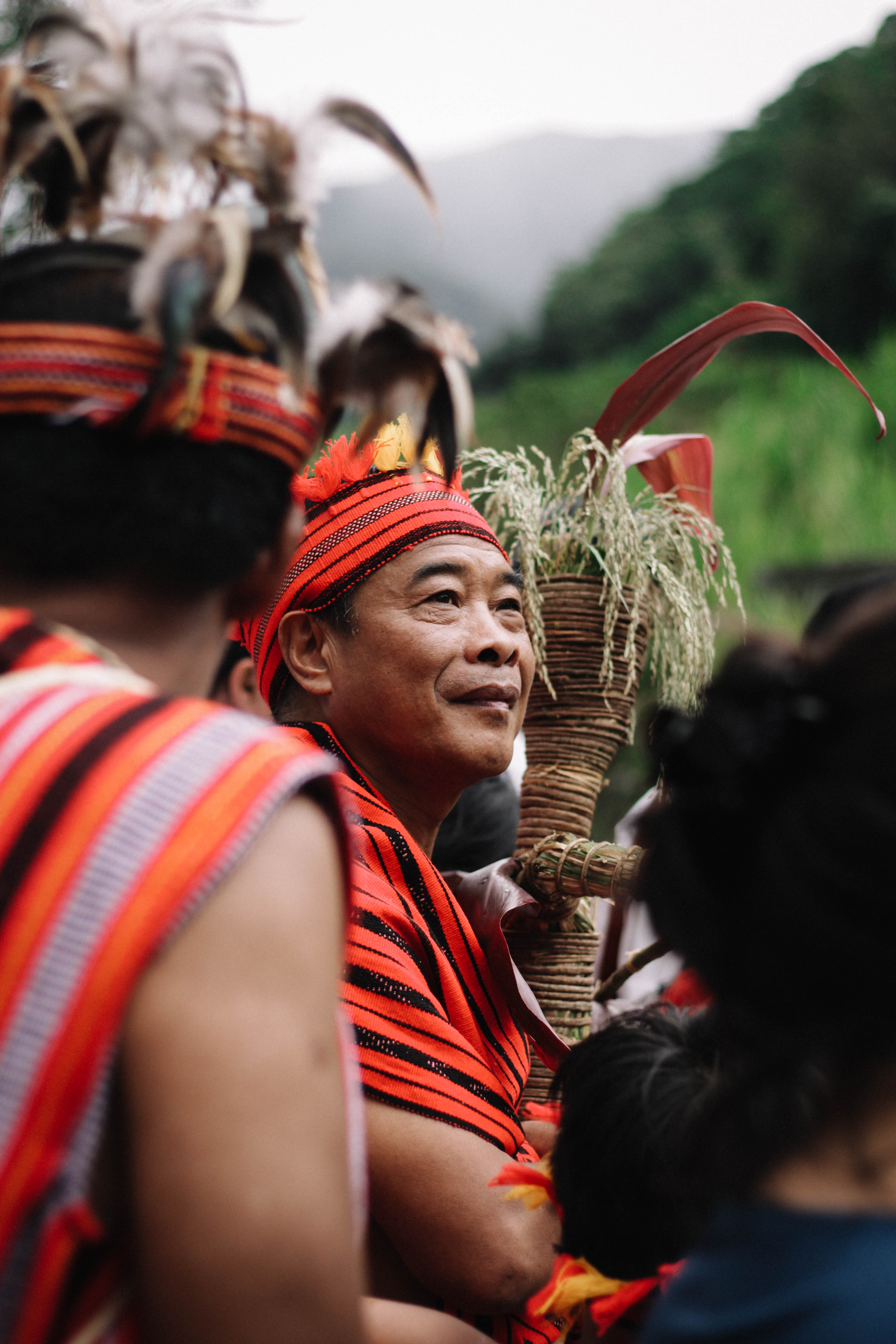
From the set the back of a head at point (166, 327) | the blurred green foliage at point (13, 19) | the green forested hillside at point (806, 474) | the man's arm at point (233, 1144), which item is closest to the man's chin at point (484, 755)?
the back of a head at point (166, 327)

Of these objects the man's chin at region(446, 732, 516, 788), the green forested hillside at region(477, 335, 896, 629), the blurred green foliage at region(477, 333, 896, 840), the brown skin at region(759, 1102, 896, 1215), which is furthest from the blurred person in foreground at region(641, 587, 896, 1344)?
the green forested hillside at region(477, 335, 896, 629)

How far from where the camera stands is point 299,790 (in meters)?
1.02

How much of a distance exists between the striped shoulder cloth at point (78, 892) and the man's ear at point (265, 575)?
10.3 inches

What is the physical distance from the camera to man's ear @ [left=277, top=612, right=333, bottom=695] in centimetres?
254

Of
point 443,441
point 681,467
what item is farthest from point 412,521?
point 443,441

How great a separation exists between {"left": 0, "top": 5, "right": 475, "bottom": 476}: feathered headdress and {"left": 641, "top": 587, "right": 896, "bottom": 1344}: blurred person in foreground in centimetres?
54

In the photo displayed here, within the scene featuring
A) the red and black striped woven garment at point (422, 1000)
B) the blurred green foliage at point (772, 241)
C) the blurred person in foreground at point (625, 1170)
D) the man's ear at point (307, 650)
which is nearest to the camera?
the blurred person in foreground at point (625, 1170)

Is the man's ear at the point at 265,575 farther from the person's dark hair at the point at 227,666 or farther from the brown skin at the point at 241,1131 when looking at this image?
the brown skin at the point at 241,1131

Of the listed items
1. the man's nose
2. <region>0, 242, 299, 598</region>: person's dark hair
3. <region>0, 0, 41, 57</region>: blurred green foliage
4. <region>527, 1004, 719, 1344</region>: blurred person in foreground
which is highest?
<region>0, 0, 41, 57</region>: blurred green foliage

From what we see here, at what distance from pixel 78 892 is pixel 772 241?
42666 millimetres

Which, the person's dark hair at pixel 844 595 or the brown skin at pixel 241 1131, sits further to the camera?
the person's dark hair at pixel 844 595

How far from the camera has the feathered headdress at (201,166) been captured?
120cm

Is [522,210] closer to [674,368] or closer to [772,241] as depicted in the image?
[772,241]

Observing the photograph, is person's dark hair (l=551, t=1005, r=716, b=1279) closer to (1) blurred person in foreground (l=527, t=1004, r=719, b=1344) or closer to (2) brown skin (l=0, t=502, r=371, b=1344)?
(1) blurred person in foreground (l=527, t=1004, r=719, b=1344)
